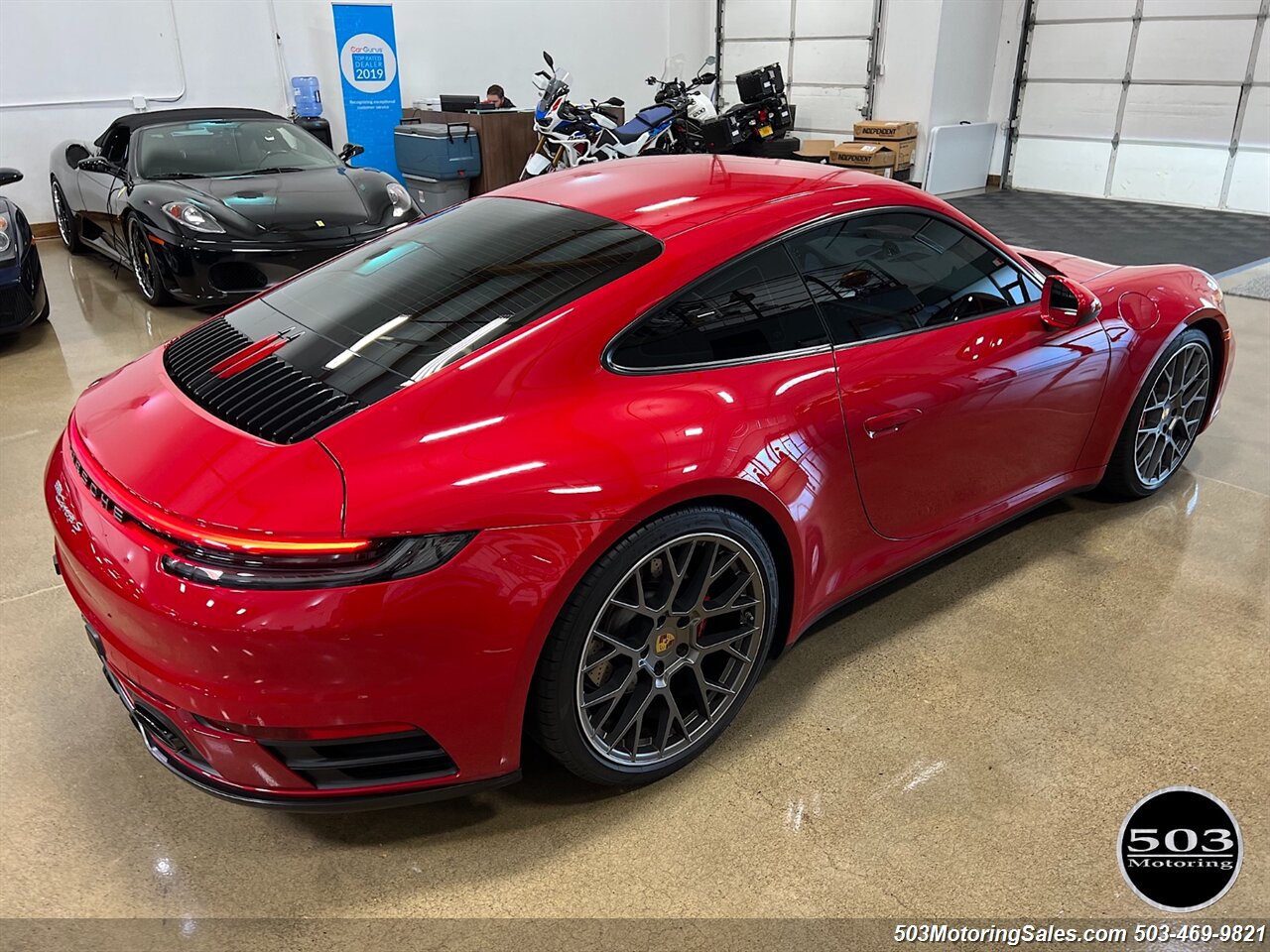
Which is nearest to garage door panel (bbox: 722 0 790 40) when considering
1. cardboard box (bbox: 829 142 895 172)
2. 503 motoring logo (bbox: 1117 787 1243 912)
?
cardboard box (bbox: 829 142 895 172)

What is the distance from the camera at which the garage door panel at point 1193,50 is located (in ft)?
30.8

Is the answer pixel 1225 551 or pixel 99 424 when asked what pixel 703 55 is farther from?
pixel 99 424

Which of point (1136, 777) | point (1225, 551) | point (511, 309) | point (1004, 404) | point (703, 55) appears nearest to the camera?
point (511, 309)

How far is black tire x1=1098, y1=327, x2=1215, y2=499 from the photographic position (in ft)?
9.82

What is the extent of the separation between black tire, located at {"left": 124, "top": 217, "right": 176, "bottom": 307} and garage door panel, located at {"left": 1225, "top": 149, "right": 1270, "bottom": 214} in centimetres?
1048

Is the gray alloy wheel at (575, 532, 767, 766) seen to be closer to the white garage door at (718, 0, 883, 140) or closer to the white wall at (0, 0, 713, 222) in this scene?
the white wall at (0, 0, 713, 222)

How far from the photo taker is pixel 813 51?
11.8 metres

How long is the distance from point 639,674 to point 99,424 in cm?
125

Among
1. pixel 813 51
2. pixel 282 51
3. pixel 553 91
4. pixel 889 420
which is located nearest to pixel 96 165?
pixel 282 51

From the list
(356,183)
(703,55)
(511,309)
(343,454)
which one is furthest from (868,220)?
(703,55)

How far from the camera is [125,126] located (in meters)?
6.58

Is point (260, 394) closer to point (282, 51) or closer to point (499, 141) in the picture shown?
point (499, 141)

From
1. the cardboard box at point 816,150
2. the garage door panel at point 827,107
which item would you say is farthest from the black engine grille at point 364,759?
the garage door panel at point 827,107

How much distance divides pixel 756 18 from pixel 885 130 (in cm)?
335
